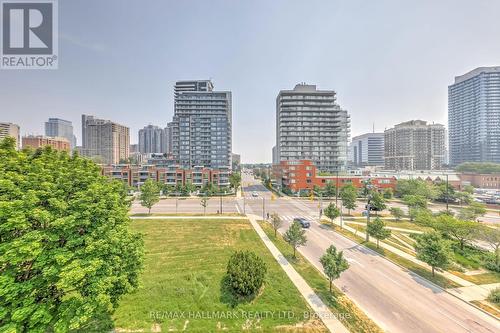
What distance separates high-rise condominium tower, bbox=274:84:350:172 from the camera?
324 feet

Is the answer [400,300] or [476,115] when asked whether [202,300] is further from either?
[476,115]

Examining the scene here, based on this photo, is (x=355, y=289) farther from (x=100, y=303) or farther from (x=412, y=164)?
(x=412, y=164)

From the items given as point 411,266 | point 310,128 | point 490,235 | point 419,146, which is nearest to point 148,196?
point 411,266

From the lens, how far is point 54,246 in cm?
1009

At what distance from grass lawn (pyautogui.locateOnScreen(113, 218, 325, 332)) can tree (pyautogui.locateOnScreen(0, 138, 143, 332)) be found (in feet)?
11.3

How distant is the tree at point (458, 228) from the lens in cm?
2595

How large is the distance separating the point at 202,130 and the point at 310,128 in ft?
176

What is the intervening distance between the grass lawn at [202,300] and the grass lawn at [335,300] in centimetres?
196

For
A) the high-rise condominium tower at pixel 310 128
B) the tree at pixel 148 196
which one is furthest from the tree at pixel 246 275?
the high-rise condominium tower at pixel 310 128

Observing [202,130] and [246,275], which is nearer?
[246,275]

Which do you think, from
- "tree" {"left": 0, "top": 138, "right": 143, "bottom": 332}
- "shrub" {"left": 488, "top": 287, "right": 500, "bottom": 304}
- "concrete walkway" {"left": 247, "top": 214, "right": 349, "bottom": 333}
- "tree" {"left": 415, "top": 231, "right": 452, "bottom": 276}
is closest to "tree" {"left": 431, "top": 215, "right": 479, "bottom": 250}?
"tree" {"left": 415, "top": 231, "right": 452, "bottom": 276}

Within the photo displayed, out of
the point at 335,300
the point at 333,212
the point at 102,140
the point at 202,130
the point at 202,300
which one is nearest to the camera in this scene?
the point at 202,300

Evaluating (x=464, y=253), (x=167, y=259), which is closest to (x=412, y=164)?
(x=464, y=253)

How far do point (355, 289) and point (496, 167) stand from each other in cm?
12757
